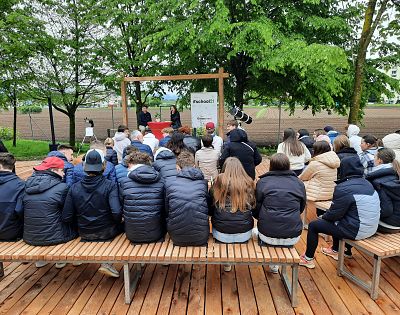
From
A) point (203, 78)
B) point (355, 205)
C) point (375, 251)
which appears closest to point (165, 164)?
point (355, 205)

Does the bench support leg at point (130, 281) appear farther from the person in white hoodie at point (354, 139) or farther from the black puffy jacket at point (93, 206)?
the person in white hoodie at point (354, 139)

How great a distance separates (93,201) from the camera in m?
3.29

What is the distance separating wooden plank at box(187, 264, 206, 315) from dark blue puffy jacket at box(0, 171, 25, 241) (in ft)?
6.29

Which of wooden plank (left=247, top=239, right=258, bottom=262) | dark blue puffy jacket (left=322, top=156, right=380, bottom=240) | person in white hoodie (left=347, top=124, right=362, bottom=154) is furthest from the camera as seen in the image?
person in white hoodie (left=347, top=124, right=362, bottom=154)

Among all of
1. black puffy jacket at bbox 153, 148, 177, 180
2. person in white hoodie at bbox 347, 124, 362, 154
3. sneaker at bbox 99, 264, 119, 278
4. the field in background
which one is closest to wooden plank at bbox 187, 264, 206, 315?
sneaker at bbox 99, 264, 119, 278

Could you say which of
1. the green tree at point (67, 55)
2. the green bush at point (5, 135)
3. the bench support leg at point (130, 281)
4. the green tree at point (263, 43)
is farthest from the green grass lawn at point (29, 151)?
the bench support leg at point (130, 281)

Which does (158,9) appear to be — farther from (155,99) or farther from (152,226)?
(152,226)

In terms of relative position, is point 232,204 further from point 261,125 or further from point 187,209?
point 261,125

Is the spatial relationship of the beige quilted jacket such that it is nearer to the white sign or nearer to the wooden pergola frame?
the wooden pergola frame

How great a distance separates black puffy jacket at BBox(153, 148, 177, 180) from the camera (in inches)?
171

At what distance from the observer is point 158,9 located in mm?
9875

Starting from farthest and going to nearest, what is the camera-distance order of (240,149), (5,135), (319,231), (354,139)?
1. (5,135)
2. (354,139)
3. (240,149)
4. (319,231)

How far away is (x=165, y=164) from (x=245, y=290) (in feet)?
6.19

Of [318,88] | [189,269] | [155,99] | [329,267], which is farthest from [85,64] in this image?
[329,267]
